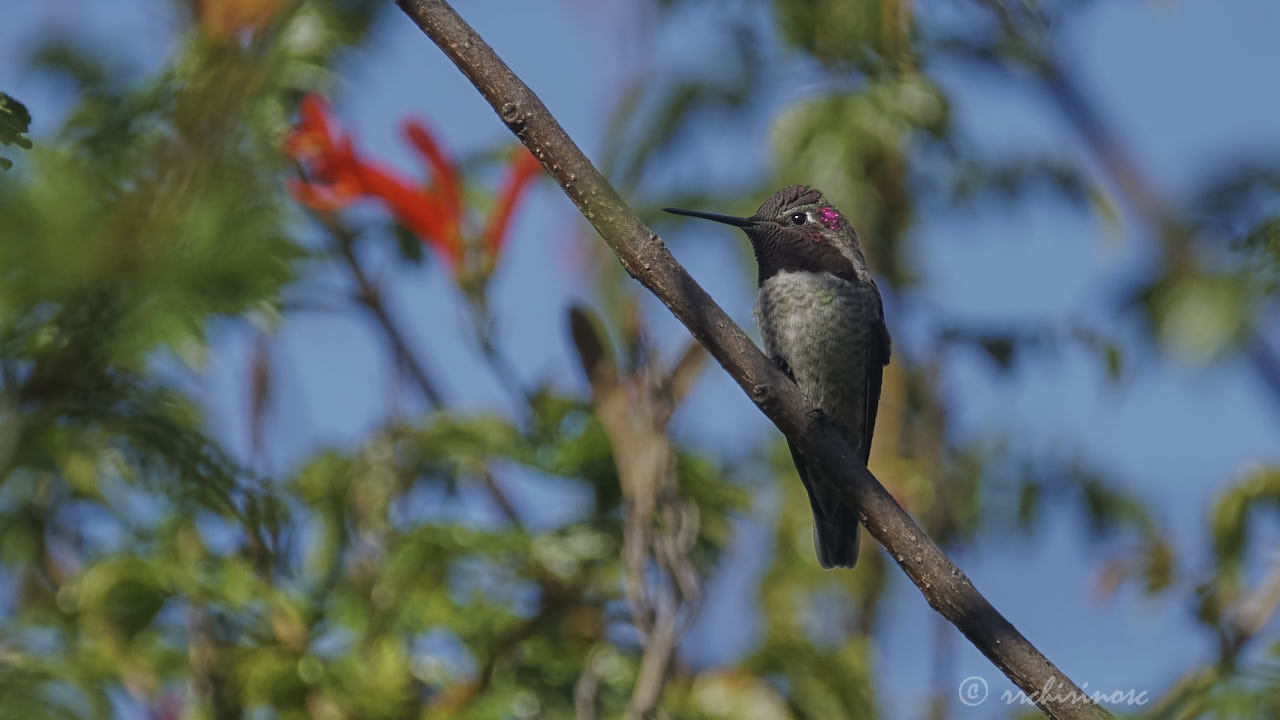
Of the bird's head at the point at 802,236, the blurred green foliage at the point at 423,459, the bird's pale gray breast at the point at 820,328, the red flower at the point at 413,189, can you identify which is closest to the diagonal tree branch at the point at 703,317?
the blurred green foliage at the point at 423,459

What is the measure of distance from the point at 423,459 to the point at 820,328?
1.43 meters

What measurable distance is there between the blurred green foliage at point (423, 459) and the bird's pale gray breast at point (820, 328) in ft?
0.40

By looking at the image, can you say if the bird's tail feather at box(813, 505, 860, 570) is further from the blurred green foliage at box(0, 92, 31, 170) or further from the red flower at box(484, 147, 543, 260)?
the blurred green foliage at box(0, 92, 31, 170)

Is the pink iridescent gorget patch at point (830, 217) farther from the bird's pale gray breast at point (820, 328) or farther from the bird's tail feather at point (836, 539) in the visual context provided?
the bird's tail feather at point (836, 539)

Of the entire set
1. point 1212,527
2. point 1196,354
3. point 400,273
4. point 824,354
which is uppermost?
point 400,273

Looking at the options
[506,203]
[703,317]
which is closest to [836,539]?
[506,203]

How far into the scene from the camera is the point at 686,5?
150 inches

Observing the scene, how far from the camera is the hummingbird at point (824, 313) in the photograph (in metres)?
3.77

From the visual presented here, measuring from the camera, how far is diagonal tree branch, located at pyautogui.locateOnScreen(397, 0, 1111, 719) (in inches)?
69.4

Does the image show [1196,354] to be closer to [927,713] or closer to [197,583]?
[927,713]

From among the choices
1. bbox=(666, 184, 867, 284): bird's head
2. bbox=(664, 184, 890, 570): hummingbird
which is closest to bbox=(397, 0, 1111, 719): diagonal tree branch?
bbox=(666, 184, 867, 284): bird's head

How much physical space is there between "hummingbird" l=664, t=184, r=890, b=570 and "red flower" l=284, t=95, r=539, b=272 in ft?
2.71

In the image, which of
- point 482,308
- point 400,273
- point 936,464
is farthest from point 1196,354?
point 400,273

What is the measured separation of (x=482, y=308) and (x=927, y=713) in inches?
58.0
